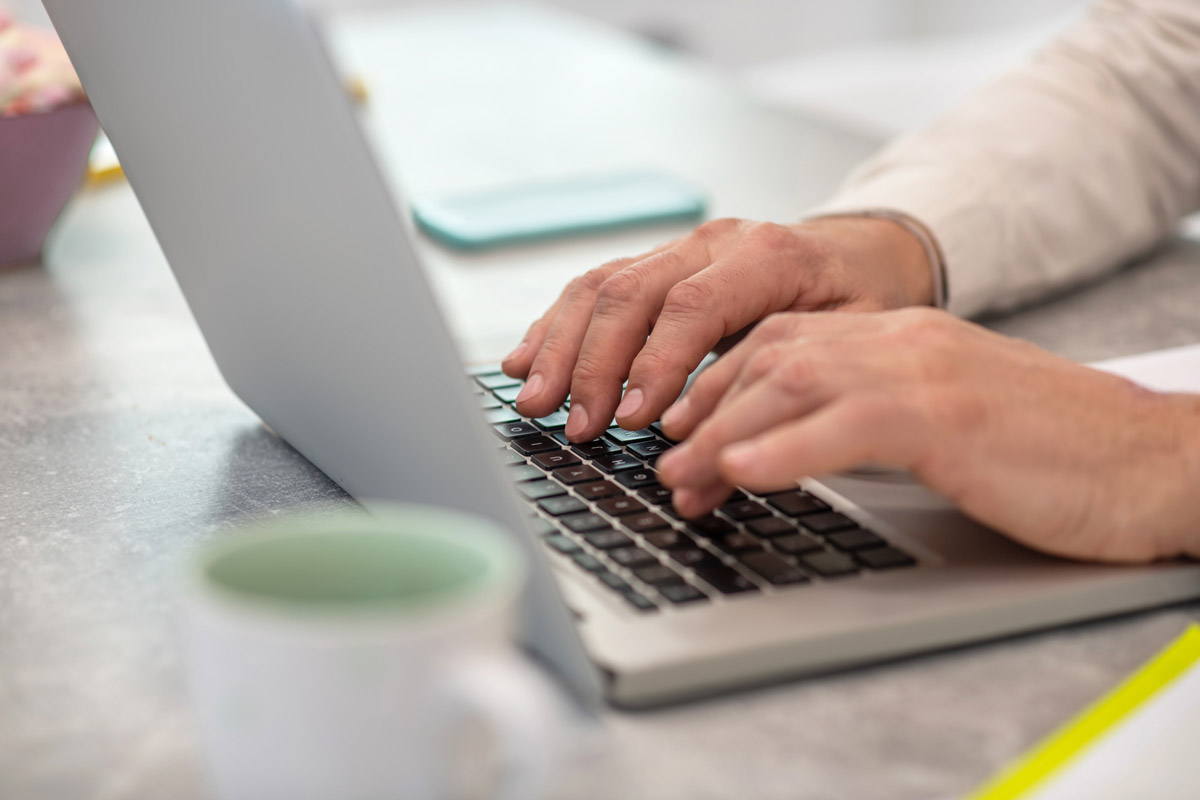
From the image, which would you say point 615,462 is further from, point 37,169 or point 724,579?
point 37,169

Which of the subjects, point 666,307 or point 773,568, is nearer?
point 773,568

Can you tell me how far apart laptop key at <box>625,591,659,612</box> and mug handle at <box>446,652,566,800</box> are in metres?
0.14

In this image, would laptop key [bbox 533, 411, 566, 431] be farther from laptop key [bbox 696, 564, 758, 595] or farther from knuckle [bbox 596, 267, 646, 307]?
laptop key [bbox 696, 564, 758, 595]

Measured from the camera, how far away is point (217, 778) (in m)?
0.36

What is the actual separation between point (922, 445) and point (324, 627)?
27cm

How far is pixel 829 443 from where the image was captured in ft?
1.59

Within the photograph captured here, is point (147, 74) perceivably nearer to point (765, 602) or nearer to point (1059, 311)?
point (765, 602)

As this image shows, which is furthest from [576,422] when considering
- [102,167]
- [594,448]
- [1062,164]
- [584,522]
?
[102,167]

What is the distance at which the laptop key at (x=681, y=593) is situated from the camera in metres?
0.48

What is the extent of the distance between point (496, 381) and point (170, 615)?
0.91 feet

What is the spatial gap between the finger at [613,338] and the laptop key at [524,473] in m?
0.04

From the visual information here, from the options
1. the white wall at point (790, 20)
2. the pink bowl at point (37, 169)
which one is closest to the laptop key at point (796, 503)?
the pink bowl at point (37, 169)

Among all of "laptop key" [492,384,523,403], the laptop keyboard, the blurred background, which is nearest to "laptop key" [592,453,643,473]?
the laptop keyboard

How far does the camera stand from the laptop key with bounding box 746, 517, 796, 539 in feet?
1.78
